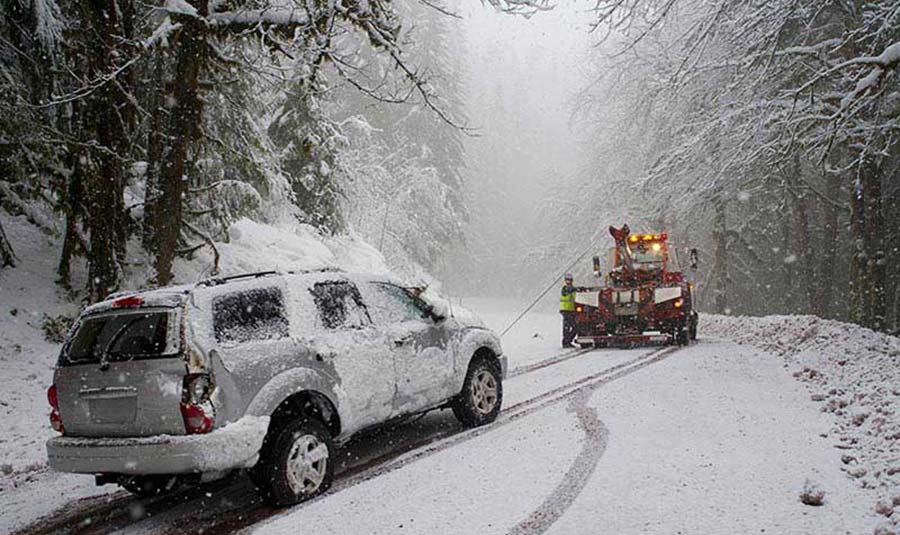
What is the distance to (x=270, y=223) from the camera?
754 inches

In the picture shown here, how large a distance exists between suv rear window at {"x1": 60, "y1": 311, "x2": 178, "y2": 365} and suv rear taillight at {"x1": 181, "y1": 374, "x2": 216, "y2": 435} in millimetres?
285

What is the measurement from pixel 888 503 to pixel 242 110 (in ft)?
44.2

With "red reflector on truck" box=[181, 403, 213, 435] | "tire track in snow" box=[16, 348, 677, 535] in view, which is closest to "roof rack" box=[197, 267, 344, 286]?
"red reflector on truck" box=[181, 403, 213, 435]

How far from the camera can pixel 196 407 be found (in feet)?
16.4

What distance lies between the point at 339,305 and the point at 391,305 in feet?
2.49

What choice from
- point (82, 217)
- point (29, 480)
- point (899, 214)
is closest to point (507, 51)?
point (899, 214)

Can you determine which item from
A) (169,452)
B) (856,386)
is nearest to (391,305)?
(169,452)

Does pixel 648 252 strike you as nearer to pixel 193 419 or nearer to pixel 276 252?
pixel 276 252

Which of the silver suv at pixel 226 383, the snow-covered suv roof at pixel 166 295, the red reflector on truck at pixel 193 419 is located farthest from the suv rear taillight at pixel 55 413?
the red reflector on truck at pixel 193 419

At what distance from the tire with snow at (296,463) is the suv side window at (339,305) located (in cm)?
99

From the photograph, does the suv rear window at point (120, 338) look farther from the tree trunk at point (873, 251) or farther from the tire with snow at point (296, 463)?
the tree trunk at point (873, 251)

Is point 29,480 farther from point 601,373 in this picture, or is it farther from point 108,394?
point 601,373

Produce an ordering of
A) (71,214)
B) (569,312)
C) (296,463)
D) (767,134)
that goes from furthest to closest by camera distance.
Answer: (569,312), (767,134), (71,214), (296,463)

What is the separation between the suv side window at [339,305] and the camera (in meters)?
6.39
